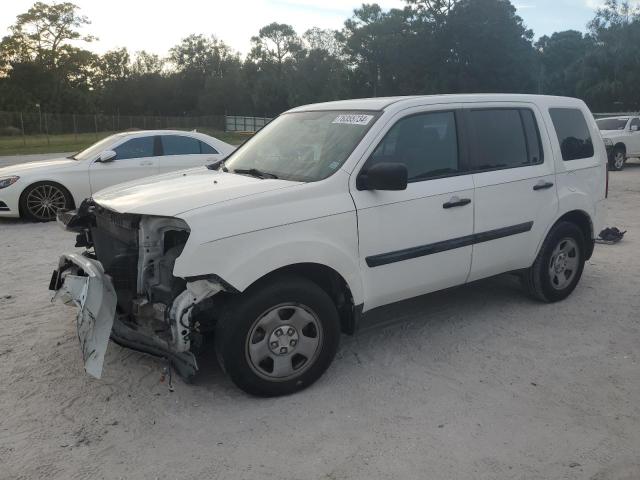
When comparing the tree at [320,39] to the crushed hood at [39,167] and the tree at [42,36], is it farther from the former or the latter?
the crushed hood at [39,167]

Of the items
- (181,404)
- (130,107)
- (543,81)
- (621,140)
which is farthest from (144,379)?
(130,107)

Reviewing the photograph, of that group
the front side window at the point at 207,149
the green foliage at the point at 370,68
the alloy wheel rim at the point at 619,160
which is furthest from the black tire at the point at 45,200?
the green foliage at the point at 370,68

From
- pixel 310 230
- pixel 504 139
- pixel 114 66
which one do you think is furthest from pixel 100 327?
pixel 114 66

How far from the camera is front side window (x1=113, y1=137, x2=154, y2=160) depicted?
390 inches

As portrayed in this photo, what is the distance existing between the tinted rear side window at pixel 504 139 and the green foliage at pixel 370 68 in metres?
44.3

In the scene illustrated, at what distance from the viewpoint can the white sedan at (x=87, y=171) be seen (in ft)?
31.1

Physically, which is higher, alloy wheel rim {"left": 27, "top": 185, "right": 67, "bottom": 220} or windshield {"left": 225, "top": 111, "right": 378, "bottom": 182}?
windshield {"left": 225, "top": 111, "right": 378, "bottom": 182}

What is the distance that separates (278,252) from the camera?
11.8 ft

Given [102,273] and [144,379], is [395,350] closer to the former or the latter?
[144,379]

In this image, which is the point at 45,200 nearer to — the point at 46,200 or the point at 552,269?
the point at 46,200

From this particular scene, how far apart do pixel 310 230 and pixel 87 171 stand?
23.4 feet

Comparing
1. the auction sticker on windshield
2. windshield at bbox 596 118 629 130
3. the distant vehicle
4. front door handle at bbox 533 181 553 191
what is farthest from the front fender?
windshield at bbox 596 118 629 130

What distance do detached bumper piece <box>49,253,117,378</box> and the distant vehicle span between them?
17.7 meters

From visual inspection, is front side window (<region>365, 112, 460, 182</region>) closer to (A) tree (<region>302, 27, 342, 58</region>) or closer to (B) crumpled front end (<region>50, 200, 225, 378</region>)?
(B) crumpled front end (<region>50, 200, 225, 378</region>)
